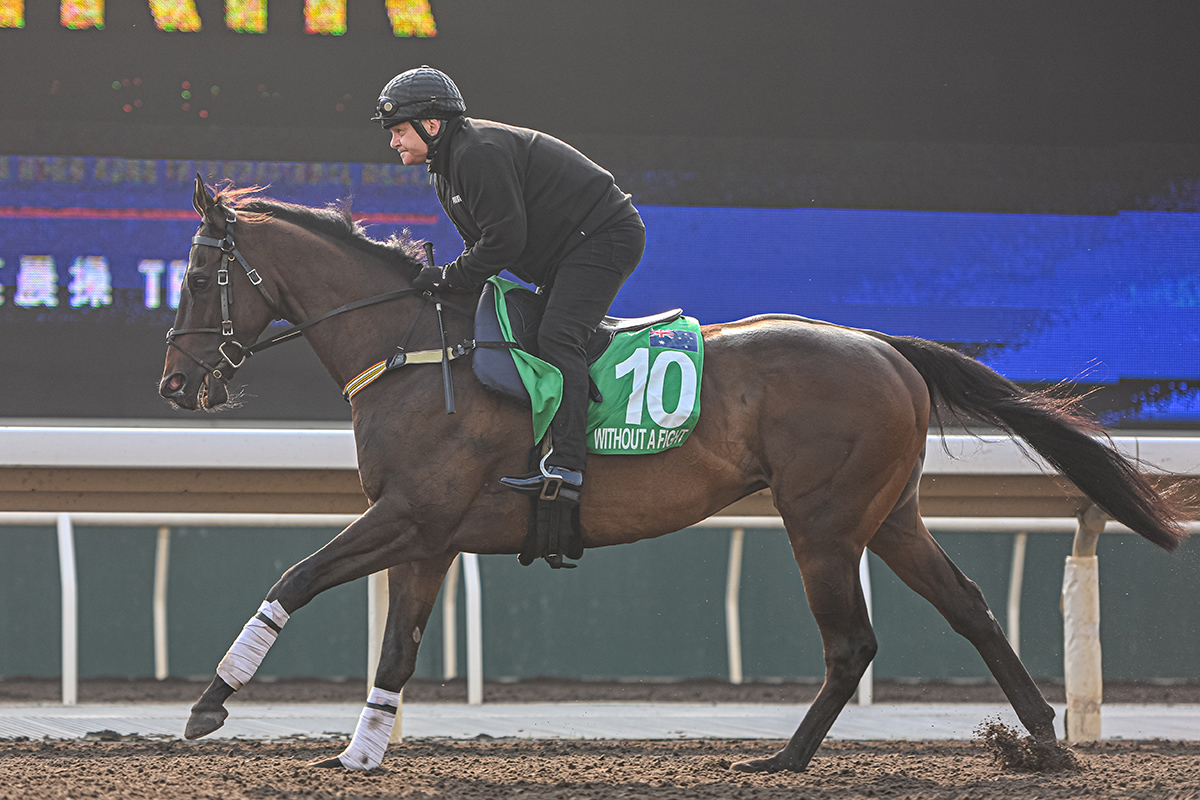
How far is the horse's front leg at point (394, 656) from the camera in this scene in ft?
11.7

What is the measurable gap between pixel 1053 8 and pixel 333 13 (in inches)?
129

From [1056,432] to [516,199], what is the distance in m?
1.94

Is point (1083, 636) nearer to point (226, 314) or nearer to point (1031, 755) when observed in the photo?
point (1031, 755)

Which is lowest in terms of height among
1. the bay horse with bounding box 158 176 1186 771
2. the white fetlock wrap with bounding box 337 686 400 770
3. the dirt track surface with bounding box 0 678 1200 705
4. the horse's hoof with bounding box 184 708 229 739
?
the dirt track surface with bounding box 0 678 1200 705

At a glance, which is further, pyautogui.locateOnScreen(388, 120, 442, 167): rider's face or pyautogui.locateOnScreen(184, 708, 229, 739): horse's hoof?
pyautogui.locateOnScreen(388, 120, 442, 167): rider's face

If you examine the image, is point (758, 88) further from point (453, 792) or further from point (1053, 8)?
point (453, 792)

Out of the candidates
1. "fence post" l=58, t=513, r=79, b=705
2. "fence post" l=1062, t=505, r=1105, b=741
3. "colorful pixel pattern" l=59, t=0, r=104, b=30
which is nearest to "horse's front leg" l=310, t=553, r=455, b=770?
"fence post" l=58, t=513, r=79, b=705

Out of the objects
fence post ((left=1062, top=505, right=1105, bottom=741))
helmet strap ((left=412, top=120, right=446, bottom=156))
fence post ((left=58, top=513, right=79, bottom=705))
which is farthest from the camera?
fence post ((left=58, top=513, right=79, bottom=705))

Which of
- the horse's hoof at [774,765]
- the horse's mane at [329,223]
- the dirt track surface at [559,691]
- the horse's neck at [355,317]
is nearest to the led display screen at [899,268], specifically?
the dirt track surface at [559,691]

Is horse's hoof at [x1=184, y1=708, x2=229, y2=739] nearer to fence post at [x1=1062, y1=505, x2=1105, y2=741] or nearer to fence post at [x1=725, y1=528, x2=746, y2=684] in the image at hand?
fence post at [x1=1062, y1=505, x2=1105, y2=741]

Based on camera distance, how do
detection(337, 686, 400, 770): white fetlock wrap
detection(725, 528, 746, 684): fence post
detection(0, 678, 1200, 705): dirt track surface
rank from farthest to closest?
detection(725, 528, 746, 684): fence post
detection(0, 678, 1200, 705): dirt track surface
detection(337, 686, 400, 770): white fetlock wrap

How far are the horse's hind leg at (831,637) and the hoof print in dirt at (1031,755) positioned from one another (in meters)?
0.48

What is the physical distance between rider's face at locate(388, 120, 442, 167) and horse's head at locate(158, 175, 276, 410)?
533mm

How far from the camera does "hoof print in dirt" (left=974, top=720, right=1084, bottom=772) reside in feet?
12.2
